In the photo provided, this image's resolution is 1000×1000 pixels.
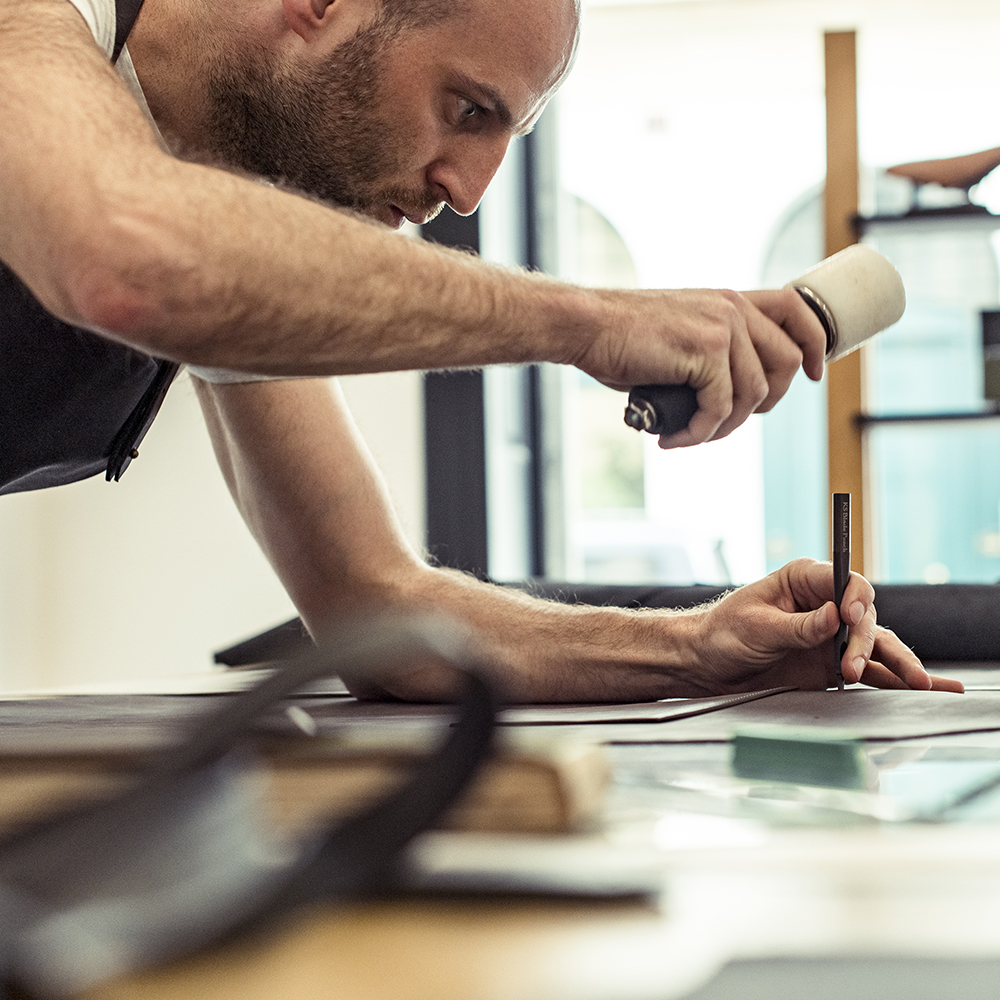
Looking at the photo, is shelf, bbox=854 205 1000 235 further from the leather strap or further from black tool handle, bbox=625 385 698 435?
the leather strap

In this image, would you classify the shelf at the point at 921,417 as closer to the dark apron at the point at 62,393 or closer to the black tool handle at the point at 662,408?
the dark apron at the point at 62,393

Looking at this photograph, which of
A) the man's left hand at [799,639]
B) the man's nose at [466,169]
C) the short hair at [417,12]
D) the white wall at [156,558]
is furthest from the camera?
the white wall at [156,558]

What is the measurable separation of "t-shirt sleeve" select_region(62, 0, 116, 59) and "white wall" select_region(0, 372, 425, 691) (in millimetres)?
2024

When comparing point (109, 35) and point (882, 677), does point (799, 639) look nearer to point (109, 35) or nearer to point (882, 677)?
point (882, 677)

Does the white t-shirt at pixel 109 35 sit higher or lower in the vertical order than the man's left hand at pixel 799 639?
higher

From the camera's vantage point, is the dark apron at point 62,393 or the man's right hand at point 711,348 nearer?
the man's right hand at point 711,348

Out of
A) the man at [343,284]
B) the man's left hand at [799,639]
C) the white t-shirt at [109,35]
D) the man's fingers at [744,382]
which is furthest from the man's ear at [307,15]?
the man's left hand at [799,639]

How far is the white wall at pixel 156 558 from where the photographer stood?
9.94ft

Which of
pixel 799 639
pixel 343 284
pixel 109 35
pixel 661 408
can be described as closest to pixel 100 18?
pixel 109 35

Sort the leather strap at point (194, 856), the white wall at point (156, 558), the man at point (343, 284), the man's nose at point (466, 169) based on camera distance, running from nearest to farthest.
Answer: the leather strap at point (194, 856) < the man at point (343, 284) < the man's nose at point (466, 169) < the white wall at point (156, 558)

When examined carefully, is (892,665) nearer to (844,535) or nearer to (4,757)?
(844,535)

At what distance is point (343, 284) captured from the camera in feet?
2.46

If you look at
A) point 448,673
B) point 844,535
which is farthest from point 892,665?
point 448,673

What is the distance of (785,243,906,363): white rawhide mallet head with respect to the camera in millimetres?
916
